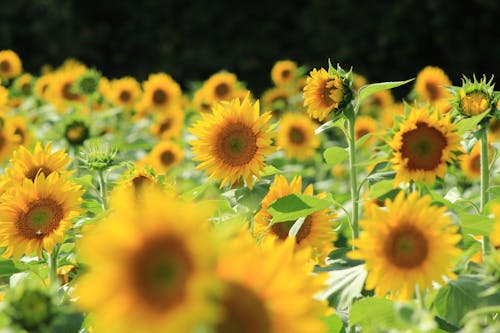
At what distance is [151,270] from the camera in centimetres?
77

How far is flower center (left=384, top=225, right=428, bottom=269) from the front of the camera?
1143 millimetres

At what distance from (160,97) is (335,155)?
242 centimetres

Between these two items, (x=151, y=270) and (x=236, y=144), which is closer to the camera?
(x=151, y=270)

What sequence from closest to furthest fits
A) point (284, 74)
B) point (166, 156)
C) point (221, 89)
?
point (166, 156)
point (221, 89)
point (284, 74)

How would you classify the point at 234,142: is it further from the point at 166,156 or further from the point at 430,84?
the point at 430,84

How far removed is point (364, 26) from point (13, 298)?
6.57m

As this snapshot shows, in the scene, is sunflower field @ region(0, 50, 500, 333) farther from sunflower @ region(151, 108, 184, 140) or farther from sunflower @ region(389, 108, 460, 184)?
sunflower @ region(151, 108, 184, 140)

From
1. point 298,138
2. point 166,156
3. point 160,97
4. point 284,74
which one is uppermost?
point 284,74

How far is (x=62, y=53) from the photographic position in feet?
25.3

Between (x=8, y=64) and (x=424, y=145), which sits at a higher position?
(x=8, y=64)

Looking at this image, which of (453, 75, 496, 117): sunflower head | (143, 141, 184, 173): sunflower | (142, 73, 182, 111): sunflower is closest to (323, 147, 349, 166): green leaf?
(453, 75, 496, 117): sunflower head

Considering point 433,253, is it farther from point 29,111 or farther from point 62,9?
point 62,9

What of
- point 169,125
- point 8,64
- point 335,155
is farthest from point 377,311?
point 169,125

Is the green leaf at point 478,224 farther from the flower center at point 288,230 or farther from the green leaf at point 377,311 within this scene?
the flower center at point 288,230
